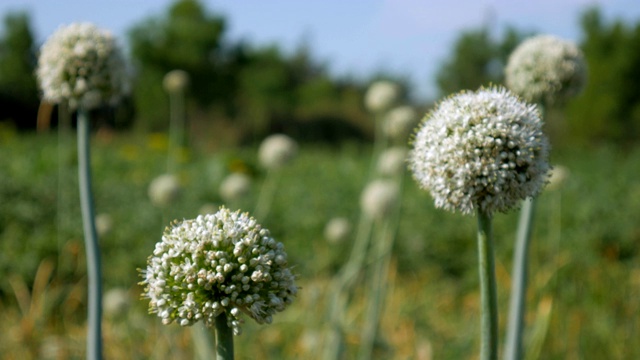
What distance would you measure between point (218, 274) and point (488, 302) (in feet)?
1.30

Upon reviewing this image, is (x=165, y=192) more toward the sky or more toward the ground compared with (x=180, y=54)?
more toward the ground

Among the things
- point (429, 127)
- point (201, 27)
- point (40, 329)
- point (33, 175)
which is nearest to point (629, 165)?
point (33, 175)

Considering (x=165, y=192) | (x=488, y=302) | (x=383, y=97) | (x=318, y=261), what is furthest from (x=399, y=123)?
(x=318, y=261)

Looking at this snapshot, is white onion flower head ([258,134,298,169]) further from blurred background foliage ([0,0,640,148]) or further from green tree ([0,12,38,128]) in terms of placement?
green tree ([0,12,38,128])

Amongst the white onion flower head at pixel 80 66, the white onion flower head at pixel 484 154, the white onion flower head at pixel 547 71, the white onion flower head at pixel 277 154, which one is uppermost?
the white onion flower head at pixel 277 154

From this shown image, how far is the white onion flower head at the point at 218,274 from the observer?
919 millimetres

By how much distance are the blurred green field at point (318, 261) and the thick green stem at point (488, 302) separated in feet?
5.19

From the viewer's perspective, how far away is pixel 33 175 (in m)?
7.05

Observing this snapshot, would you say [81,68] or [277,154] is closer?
[81,68]

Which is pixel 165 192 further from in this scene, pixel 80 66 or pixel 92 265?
pixel 92 265

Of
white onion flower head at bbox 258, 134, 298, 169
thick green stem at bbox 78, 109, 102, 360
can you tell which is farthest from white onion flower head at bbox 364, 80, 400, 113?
thick green stem at bbox 78, 109, 102, 360

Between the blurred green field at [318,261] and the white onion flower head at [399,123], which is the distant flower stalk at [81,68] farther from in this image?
the white onion flower head at [399,123]

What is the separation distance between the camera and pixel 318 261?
18.5 feet

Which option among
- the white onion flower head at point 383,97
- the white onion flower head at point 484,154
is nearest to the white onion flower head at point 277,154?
the white onion flower head at point 383,97
